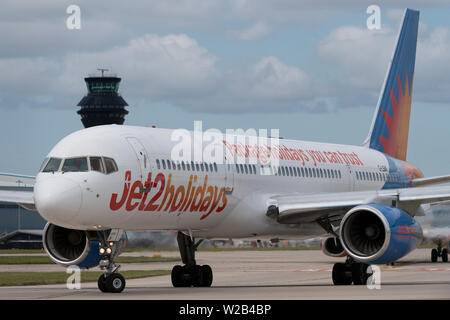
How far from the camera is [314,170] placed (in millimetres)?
33406

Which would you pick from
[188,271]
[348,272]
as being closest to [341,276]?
[348,272]

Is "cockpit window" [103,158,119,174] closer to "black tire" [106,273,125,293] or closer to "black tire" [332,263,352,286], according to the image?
"black tire" [106,273,125,293]

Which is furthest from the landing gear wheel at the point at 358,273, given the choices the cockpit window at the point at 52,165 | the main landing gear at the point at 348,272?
the cockpit window at the point at 52,165

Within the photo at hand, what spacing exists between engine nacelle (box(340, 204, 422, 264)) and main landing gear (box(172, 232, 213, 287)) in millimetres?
4966

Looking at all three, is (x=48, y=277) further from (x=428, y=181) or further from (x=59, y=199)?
(x=428, y=181)

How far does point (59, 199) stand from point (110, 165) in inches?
69.8

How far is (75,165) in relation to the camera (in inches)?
974

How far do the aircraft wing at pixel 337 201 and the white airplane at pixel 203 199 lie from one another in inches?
1.4

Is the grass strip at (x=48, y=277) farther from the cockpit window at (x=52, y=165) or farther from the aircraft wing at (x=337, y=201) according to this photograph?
the aircraft wing at (x=337, y=201)

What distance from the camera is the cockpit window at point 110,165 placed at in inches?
975

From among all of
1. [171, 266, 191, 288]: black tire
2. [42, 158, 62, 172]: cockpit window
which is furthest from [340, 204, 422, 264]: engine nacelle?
[42, 158, 62, 172]: cockpit window
